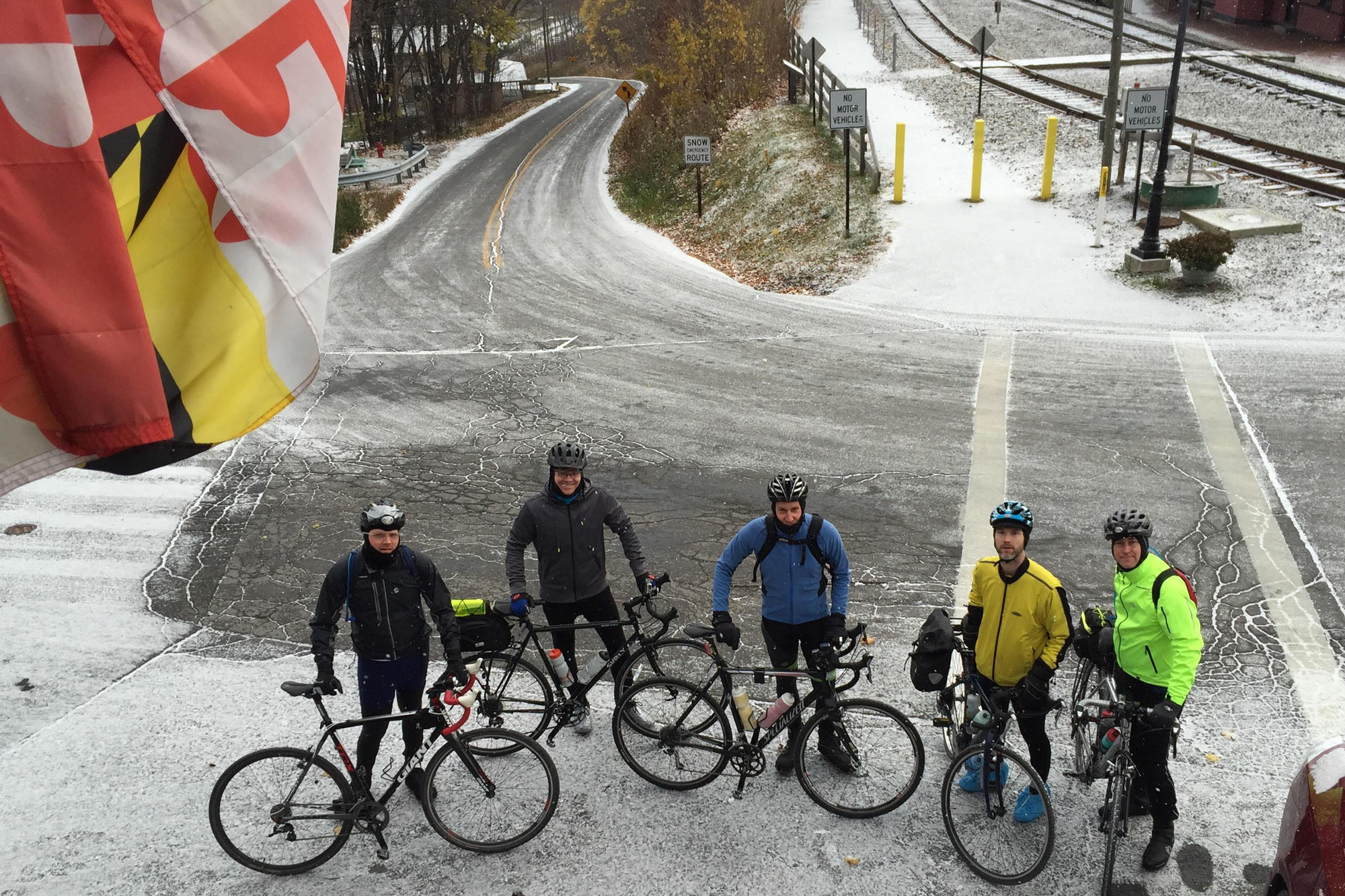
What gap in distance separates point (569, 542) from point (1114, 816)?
131 inches

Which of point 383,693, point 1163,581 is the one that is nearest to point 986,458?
point 1163,581

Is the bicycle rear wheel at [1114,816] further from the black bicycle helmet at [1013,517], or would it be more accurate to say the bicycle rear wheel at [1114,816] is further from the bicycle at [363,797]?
the bicycle at [363,797]

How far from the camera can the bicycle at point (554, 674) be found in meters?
6.32

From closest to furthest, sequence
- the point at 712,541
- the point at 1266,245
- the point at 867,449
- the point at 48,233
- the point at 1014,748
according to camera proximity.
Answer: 1. the point at 48,233
2. the point at 1014,748
3. the point at 712,541
4. the point at 867,449
5. the point at 1266,245

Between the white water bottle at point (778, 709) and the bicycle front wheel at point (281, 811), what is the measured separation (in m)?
2.33

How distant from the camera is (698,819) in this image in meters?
5.83

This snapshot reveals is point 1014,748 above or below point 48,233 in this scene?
below

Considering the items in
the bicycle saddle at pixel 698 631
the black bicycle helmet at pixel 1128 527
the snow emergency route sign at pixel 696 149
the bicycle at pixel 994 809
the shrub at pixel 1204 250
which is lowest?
the bicycle at pixel 994 809

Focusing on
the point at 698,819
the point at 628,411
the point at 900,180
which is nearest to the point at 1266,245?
the point at 900,180

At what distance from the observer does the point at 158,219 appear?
3.19 meters

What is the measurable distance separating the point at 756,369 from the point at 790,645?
26.3ft

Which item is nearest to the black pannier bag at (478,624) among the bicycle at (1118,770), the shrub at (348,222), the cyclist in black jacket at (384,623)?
the cyclist in black jacket at (384,623)

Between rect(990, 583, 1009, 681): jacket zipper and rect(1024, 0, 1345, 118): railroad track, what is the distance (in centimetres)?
2281

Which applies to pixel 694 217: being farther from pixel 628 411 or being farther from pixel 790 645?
pixel 790 645
